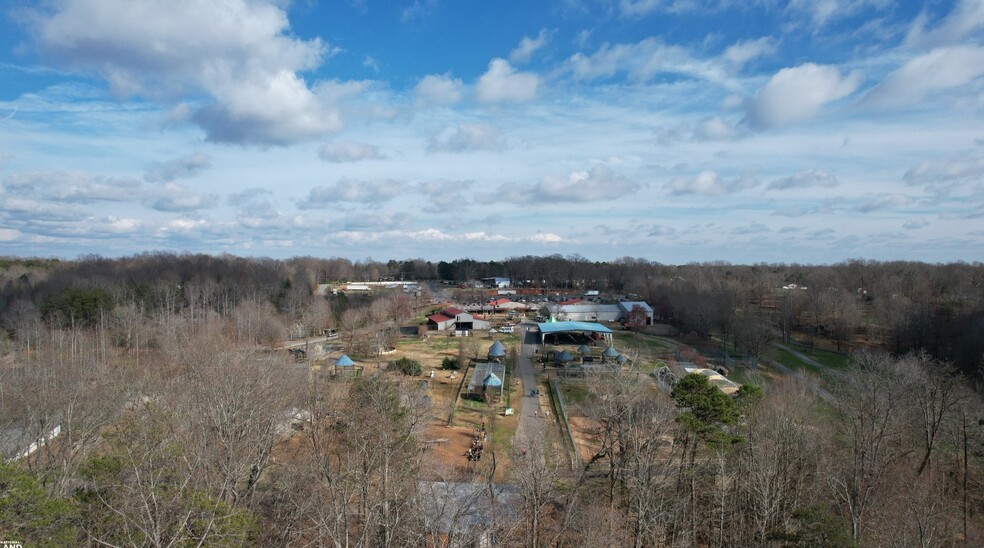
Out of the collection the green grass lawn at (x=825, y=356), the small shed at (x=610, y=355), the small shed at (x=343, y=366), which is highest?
the small shed at (x=610, y=355)

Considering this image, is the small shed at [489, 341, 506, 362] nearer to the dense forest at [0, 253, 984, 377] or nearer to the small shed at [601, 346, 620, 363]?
the small shed at [601, 346, 620, 363]

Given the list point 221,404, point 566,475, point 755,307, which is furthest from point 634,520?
point 755,307

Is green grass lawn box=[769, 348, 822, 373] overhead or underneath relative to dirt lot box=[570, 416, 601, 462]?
overhead

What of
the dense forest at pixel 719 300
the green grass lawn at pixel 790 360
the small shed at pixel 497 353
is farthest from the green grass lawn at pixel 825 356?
the small shed at pixel 497 353

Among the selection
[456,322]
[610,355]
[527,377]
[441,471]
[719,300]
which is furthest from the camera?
[719,300]

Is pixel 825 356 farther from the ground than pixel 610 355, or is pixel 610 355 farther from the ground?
pixel 610 355

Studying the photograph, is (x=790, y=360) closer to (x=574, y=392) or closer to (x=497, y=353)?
(x=574, y=392)

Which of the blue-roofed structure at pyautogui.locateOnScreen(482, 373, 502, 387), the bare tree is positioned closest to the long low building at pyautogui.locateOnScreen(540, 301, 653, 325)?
the blue-roofed structure at pyautogui.locateOnScreen(482, 373, 502, 387)

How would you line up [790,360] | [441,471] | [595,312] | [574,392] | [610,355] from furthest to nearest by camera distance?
[595,312] < [790,360] < [610,355] < [574,392] < [441,471]

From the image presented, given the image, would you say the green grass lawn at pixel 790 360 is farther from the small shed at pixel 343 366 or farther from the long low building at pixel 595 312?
the small shed at pixel 343 366

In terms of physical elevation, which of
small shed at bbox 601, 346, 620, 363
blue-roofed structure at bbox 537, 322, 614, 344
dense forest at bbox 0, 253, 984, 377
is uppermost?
dense forest at bbox 0, 253, 984, 377

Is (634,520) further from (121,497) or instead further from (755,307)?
(755,307)

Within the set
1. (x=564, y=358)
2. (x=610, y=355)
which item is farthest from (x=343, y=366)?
(x=610, y=355)
